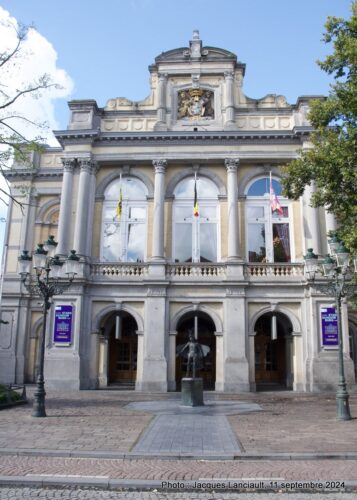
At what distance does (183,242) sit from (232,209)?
3224 millimetres

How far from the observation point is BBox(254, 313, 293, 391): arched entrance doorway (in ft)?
91.6

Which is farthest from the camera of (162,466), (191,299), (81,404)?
(191,299)

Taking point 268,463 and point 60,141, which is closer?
point 268,463

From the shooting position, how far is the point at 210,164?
27828 millimetres

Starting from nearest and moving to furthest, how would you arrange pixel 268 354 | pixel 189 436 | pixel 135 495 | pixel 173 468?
pixel 135 495, pixel 173 468, pixel 189 436, pixel 268 354

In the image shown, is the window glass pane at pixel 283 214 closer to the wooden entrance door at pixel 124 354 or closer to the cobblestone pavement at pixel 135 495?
the wooden entrance door at pixel 124 354

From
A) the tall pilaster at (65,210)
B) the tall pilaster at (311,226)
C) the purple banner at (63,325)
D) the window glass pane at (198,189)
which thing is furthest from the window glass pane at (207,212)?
the purple banner at (63,325)

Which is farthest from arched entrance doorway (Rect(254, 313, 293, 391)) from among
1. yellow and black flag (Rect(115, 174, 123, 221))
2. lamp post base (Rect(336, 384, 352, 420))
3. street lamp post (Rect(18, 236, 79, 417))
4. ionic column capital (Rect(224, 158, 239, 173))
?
street lamp post (Rect(18, 236, 79, 417))

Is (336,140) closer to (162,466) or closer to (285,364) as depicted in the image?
(162,466)

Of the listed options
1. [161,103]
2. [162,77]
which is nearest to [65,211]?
[161,103]

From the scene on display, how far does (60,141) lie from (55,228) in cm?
655

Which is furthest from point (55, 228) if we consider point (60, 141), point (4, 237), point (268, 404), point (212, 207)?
point (268, 404)

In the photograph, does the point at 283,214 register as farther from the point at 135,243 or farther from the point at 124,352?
the point at 124,352

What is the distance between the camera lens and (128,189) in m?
28.1
